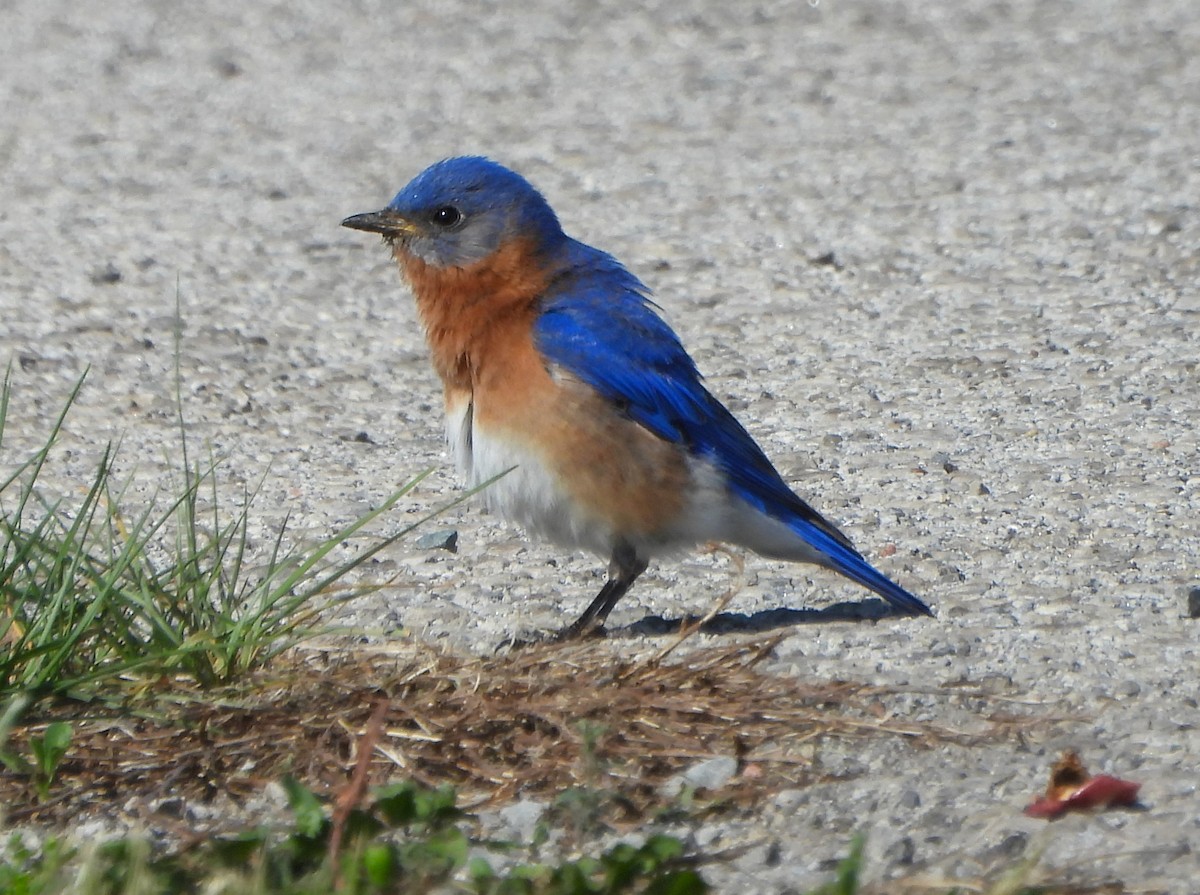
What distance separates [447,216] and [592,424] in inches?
34.4

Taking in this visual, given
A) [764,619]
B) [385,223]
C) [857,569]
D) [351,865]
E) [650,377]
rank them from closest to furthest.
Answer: [351,865] → [857,569] → [764,619] → [650,377] → [385,223]

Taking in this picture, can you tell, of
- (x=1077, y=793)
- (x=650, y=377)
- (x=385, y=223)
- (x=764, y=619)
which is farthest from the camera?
(x=385, y=223)

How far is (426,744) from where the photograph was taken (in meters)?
3.71

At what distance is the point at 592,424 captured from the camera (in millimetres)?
4543

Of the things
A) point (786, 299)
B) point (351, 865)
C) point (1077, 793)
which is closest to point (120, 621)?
point (351, 865)

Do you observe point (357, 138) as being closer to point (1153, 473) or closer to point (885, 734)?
point (1153, 473)

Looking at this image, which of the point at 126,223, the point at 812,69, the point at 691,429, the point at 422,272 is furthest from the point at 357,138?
the point at 691,429

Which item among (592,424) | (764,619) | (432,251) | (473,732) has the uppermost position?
(432,251)

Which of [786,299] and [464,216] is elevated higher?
[464,216]

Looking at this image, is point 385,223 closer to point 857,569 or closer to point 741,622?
point 741,622

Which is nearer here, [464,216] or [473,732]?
[473,732]

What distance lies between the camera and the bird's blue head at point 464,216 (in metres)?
5.01

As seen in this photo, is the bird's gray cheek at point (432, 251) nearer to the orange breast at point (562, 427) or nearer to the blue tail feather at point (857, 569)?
the orange breast at point (562, 427)

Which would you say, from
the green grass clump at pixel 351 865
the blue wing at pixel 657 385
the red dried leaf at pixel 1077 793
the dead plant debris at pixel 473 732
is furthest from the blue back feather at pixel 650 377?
the green grass clump at pixel 351 865
